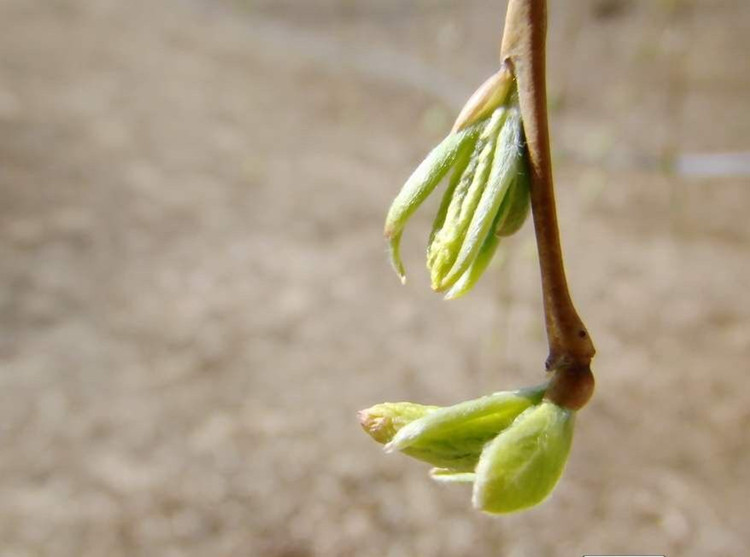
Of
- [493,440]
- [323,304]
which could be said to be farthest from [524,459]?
[323,304]

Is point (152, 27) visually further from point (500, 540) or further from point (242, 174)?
point (500, 540)

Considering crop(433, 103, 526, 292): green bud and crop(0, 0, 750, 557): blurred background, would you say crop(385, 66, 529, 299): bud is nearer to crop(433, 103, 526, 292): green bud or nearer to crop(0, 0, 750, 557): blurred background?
crop(433, 103, 526, 292): green bud

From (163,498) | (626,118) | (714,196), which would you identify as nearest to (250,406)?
(163,498)

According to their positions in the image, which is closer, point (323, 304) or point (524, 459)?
point (524, 459)

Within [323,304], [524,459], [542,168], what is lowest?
[323,304]

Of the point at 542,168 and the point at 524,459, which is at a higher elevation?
the point at 542,168

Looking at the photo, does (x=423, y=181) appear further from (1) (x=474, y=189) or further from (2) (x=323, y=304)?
(2) (x=323, y=304)

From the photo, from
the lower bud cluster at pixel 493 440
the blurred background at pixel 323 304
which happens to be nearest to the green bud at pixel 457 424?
the lower bud cluster at pixel 493 440
